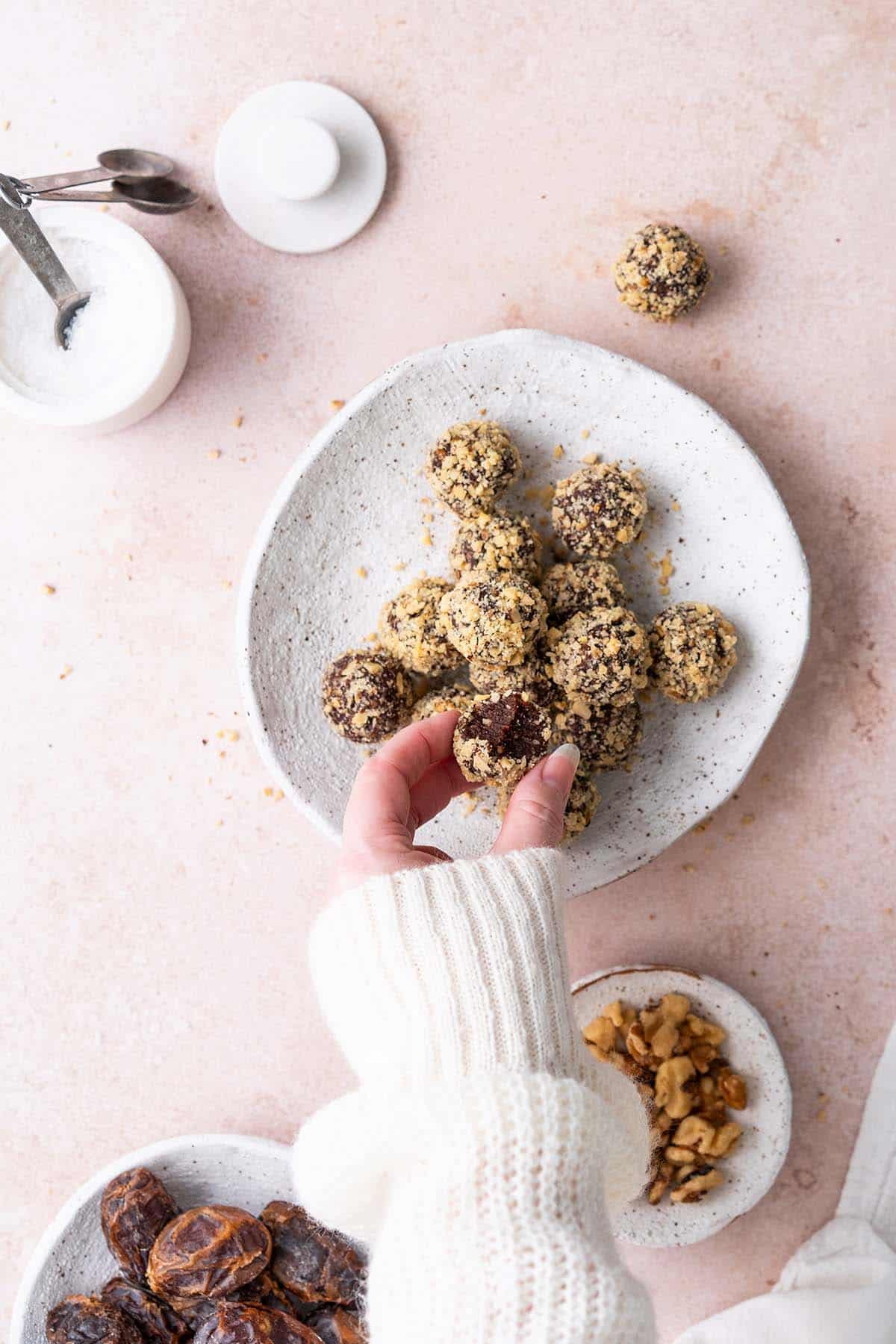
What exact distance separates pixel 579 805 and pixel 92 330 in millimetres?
801

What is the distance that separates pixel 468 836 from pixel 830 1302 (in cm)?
69

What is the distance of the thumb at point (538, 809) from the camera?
3.02 ft

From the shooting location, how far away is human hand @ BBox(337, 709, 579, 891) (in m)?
0.90

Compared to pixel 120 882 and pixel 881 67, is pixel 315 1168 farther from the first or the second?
pixel 881 67

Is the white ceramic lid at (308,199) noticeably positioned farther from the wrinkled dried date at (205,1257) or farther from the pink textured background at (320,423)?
the wrinkled dried date at (205,1257)

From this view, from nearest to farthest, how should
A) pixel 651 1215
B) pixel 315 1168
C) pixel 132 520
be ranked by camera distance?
pixel 315 1168 → pixel 651 1215 → pixel 132 520

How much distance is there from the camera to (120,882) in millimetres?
1336

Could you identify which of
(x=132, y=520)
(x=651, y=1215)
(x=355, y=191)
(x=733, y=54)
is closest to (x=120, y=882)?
(x=132, y=520)

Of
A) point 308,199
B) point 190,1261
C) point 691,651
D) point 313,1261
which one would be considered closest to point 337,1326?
point 313,1261

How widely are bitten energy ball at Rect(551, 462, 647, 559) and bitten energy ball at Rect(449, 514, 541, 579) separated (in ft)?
0.15

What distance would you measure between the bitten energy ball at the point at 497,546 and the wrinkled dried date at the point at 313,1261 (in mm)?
777

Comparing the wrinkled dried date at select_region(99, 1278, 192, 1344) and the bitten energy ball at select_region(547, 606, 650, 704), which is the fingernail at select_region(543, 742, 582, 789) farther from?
the wrinkled dried date at select_region(99, 1278, 192, 1344)

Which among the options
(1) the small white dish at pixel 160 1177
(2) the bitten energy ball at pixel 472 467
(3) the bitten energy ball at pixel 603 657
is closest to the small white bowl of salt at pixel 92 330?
(2) the bitten energy ball at pixel 472 467

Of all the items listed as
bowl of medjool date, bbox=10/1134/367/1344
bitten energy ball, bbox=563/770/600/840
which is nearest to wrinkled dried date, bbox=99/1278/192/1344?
bowl of medjool date, bbox=10/1134/367/1344
